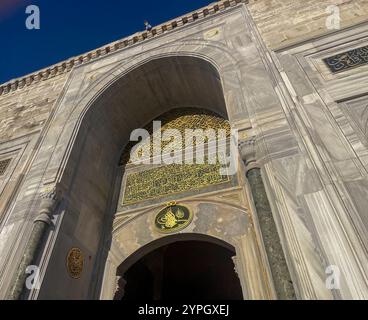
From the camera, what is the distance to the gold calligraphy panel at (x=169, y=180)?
4266mm

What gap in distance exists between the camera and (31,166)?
4.21 metres

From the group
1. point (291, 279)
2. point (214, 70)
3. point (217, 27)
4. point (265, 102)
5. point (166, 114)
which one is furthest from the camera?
point (166, 114)

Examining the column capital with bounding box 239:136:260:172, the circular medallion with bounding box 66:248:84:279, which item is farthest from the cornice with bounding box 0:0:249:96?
the circular medallion with bounding box 66:248:84:279

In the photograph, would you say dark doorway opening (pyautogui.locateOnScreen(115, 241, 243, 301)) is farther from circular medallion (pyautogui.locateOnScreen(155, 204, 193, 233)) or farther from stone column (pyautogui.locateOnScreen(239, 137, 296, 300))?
stone column (pyautogui.locateOnScreen(239, 137, 296, 300))

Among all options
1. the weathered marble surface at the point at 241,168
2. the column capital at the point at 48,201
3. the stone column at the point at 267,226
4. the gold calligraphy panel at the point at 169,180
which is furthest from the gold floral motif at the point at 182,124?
the stone column at the point at 267,226

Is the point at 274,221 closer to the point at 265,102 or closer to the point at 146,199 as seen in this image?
the point at 265,102

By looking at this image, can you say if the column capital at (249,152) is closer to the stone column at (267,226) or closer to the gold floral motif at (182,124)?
the stone column at (267,226)

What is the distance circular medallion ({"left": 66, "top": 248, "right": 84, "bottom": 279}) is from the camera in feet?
11.0

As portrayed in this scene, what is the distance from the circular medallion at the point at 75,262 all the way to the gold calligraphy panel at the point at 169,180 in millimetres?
1163

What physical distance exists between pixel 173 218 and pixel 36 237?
65.3 inches

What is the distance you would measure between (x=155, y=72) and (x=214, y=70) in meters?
1.33

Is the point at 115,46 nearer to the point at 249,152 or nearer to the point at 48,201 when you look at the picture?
the point at 48,201

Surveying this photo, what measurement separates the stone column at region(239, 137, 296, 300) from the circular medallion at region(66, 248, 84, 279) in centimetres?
224
